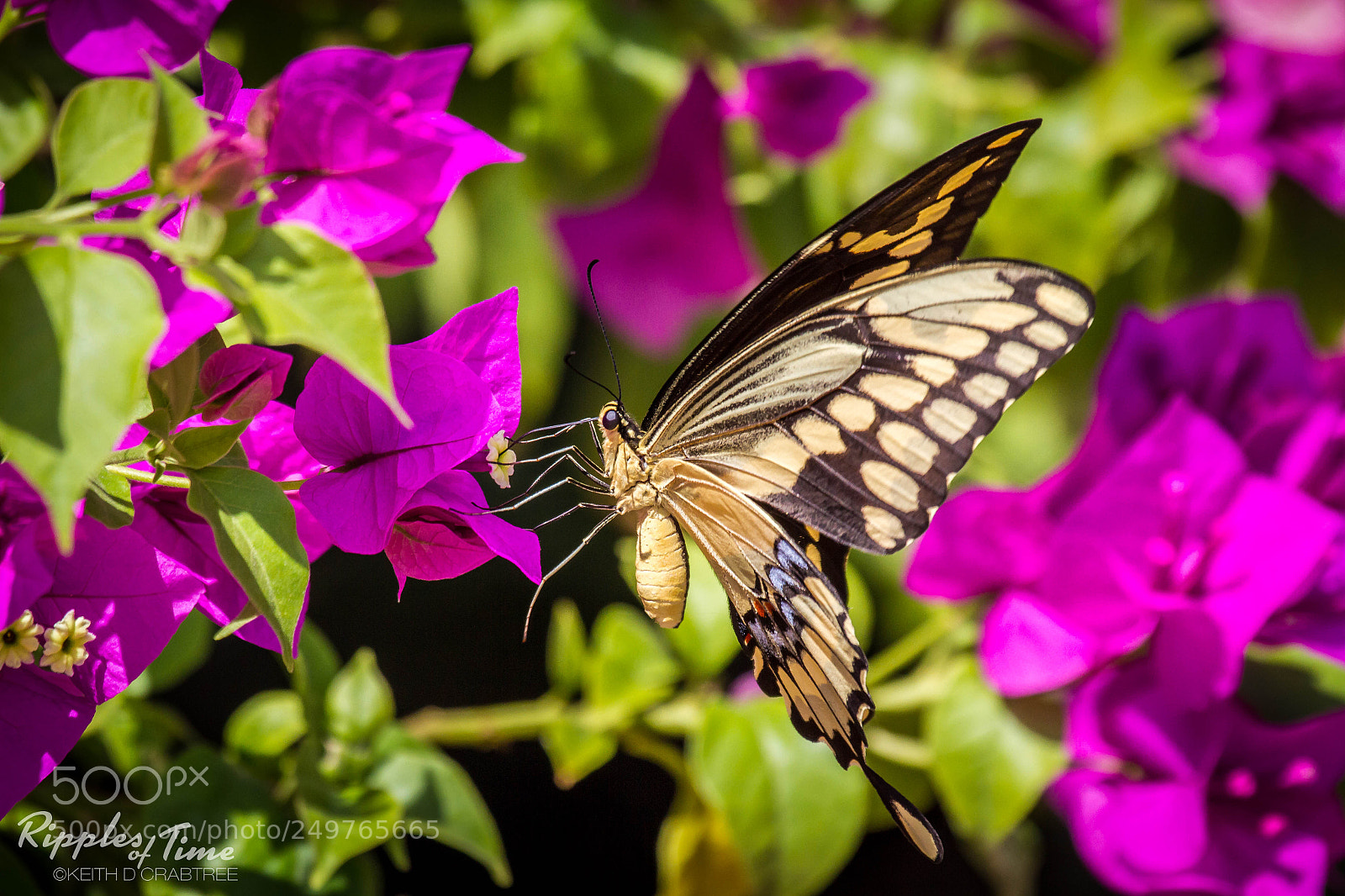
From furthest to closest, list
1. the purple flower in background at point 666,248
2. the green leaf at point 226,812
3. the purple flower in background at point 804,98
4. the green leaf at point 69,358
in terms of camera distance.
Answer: the purple flower in background at point 666,248 < the purple flower in background at point 804,98 < the green leaf at point 226,812 < the green leaf at point 69,358

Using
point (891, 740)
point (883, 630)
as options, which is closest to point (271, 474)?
point (891, 740)

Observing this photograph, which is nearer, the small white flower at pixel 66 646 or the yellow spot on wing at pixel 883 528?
the small white flower at pixel 66 646

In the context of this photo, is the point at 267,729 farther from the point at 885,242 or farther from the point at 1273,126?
the point at 1273,126

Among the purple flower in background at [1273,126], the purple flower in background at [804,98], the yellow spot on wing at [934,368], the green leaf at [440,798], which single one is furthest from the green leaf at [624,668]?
the purple flower in background at [1273,126]

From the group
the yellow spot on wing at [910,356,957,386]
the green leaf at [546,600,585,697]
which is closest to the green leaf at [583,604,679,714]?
the green leaf at [546,600,585,697]

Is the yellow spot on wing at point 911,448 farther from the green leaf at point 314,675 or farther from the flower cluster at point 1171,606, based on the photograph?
the green leaf at point 314,675

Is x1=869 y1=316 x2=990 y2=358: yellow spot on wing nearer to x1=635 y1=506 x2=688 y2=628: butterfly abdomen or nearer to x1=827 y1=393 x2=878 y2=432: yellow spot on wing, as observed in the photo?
x1=827 y1=393 x2=878 y2=432: yellow spot on wing
